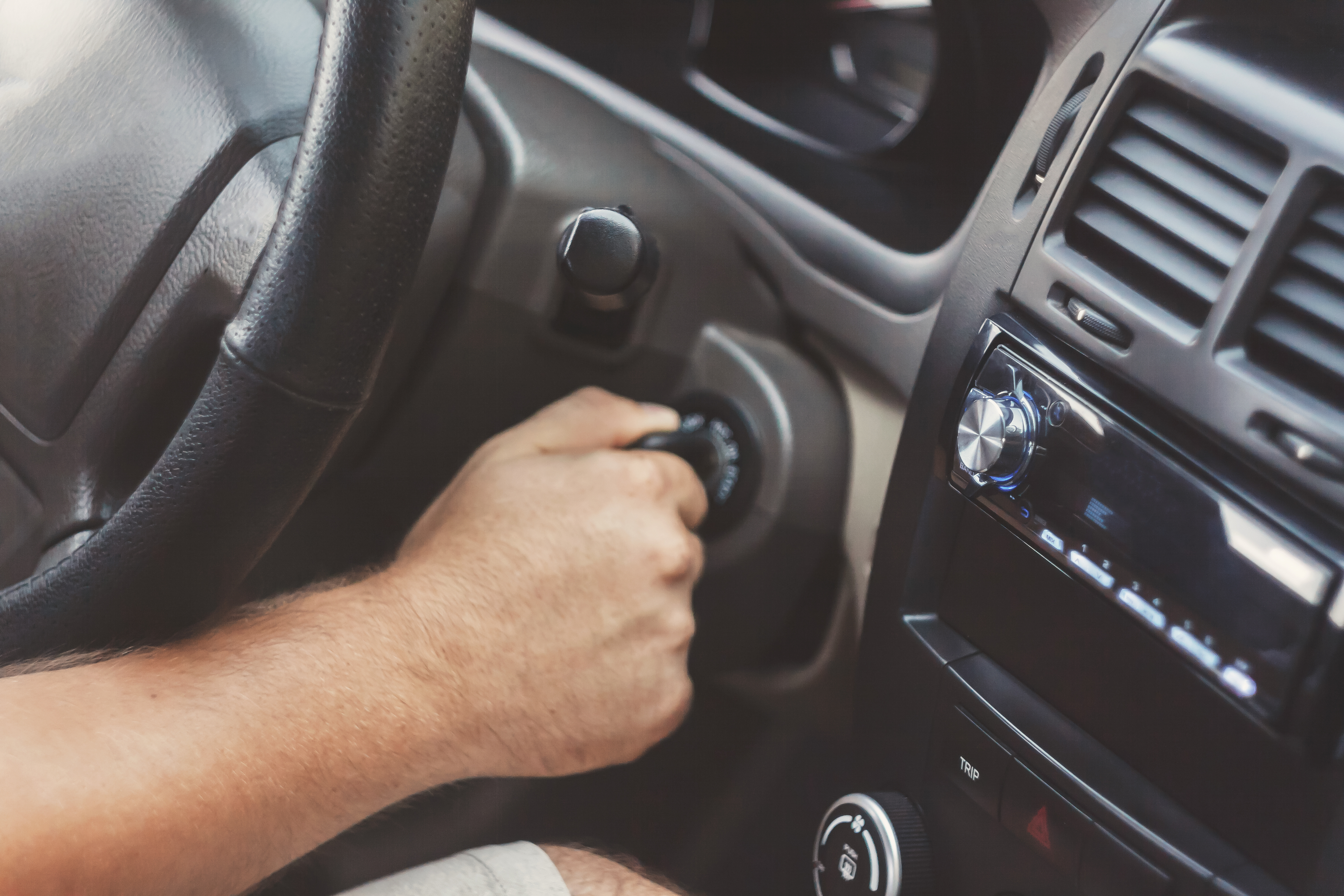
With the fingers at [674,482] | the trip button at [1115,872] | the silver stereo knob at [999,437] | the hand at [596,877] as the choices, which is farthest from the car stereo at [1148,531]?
the hand at [596,877]

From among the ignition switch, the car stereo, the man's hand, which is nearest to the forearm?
the man's hand

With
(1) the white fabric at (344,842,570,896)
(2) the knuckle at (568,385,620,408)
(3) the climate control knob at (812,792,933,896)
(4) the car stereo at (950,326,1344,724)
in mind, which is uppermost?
(4) the car stereo at (950,326,1344,724)

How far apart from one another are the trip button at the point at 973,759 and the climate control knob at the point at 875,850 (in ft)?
0.17

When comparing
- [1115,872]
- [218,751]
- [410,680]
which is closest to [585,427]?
[410,680]

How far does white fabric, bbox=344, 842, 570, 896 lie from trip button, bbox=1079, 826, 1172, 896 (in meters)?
0.32

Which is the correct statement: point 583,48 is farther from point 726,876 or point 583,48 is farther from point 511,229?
point 726,876

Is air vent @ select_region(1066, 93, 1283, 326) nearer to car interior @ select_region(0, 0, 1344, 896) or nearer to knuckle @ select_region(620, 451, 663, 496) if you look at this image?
car interior @ select_region(0, 0, 1344, 896)

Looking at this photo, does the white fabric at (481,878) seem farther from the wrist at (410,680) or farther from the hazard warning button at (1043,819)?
the hazard warning button at (1043,819)

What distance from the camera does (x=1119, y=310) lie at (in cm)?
61

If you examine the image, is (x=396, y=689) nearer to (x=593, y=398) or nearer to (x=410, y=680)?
(x=410, y=680)

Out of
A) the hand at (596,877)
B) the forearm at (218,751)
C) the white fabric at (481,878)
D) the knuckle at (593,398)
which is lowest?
the hand at (596,877)

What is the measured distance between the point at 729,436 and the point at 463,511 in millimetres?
235

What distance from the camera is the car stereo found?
535 millimetres

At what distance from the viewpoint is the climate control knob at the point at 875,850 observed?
0.75 meters
